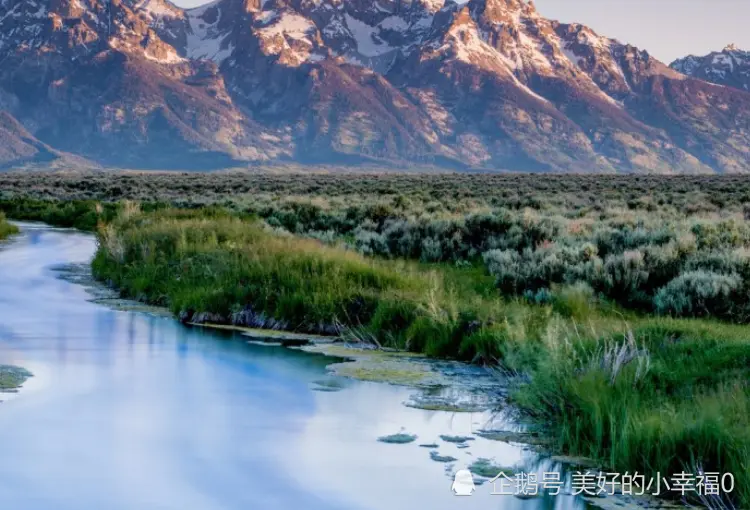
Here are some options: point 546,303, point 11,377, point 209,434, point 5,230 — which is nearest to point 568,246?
point 546,303

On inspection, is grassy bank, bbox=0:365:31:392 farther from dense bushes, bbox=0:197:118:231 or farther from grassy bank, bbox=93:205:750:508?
dense bushes, bbox=0:197:118:231

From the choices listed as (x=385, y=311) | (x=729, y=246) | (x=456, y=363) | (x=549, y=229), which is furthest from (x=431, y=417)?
(x=549, y=229)

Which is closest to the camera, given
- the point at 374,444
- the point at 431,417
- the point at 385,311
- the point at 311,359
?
the point at 374,444

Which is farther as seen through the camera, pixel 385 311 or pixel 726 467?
pixel 385 311

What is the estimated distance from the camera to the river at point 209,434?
862 cm

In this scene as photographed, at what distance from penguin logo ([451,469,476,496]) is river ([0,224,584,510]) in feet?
0.31

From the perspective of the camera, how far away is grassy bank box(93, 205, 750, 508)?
29.1 feet

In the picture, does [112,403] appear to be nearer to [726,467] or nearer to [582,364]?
[582,364]

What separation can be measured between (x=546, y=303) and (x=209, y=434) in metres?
7.04

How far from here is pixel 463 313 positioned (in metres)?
14.4

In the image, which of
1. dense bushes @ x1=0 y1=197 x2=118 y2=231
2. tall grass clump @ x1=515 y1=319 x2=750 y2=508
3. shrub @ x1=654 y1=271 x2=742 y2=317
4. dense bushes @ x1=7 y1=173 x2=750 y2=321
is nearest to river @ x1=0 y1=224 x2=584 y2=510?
tall grass clump @ x1=515 y1=319 x2=750 y2=508

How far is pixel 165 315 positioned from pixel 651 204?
27.1m

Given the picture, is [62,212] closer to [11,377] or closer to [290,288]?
[290,288]

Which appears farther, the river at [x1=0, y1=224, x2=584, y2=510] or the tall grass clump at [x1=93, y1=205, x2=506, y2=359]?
the tall grass clump at [x1=93, y1=205, x2=506, y2=359]
